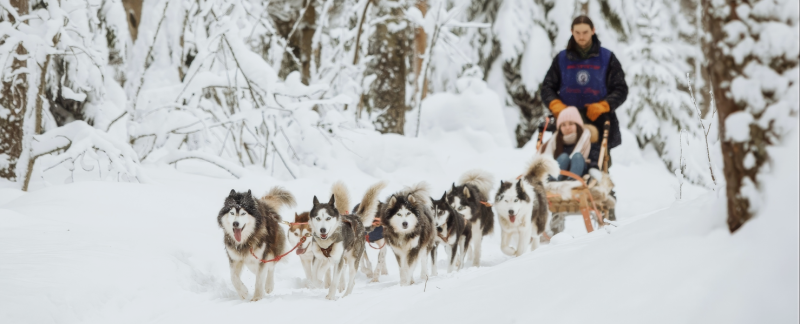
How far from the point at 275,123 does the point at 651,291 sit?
7.58m

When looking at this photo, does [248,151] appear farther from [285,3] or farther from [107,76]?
[285,3]

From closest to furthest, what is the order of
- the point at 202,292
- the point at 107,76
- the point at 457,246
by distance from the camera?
the point at 202,292
the point at 457,246
the point at 107,76

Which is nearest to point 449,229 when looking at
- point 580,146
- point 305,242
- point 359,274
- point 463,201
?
point 463,201

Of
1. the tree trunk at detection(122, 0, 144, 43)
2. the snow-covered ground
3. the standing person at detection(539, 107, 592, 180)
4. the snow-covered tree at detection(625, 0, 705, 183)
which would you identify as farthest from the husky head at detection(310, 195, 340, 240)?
the snow-covered tree at detection(625, 0, 705, 183)

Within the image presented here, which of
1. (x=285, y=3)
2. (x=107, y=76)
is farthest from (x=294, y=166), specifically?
(x=285, y=3)

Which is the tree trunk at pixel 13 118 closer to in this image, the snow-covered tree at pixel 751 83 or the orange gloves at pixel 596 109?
the orange gloves at pixel 596 109

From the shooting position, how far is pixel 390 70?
11.2 metres

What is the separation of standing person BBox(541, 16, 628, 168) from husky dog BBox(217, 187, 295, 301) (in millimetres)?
3473

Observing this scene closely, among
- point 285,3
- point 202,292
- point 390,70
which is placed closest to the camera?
point 202,292

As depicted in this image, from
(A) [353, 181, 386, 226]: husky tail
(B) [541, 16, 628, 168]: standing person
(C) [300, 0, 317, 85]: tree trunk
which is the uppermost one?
(C) [300, 0, 317, 85]: tree trunk

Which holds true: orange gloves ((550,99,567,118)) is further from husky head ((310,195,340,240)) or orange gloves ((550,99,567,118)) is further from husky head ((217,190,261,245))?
husky head ((217,190,261,245))

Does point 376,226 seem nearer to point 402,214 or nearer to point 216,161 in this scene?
point 402,214

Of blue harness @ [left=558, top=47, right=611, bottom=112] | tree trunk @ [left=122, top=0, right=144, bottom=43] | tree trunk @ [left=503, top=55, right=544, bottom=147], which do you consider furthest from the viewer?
tree trunk @ [left=503, top=55, right=544, bottom=147]

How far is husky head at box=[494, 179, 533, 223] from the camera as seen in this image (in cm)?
631
